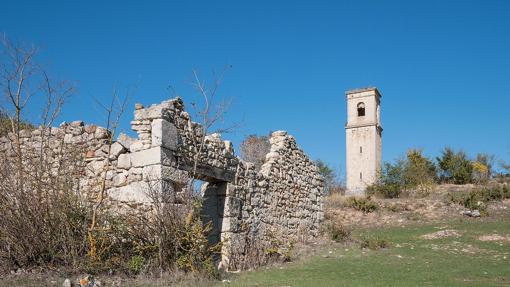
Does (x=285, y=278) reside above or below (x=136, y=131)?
below

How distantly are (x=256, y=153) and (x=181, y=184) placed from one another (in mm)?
24328

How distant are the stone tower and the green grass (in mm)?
24014

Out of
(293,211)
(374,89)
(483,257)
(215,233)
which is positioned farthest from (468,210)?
(374,89)

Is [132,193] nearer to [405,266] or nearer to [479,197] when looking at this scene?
[405,266]

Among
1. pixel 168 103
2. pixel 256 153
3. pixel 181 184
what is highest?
pixel 256 153

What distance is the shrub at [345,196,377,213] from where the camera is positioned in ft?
76.1

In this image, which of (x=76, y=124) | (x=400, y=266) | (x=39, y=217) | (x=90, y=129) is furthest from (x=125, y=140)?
(x=400, y=266)

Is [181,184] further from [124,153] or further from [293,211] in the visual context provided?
[293,211]

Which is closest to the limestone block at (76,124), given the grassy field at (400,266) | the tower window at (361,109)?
the grassy field at (400,266)

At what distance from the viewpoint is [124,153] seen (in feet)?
32.1

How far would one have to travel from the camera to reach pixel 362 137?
1686 inches

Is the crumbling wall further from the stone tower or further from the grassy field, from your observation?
the stone tower

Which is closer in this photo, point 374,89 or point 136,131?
point 136,131

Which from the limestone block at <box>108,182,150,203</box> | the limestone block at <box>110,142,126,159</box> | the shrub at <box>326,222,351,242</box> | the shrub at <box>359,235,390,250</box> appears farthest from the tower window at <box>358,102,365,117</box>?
the limestone block at <box>108,182,150,203</box>
